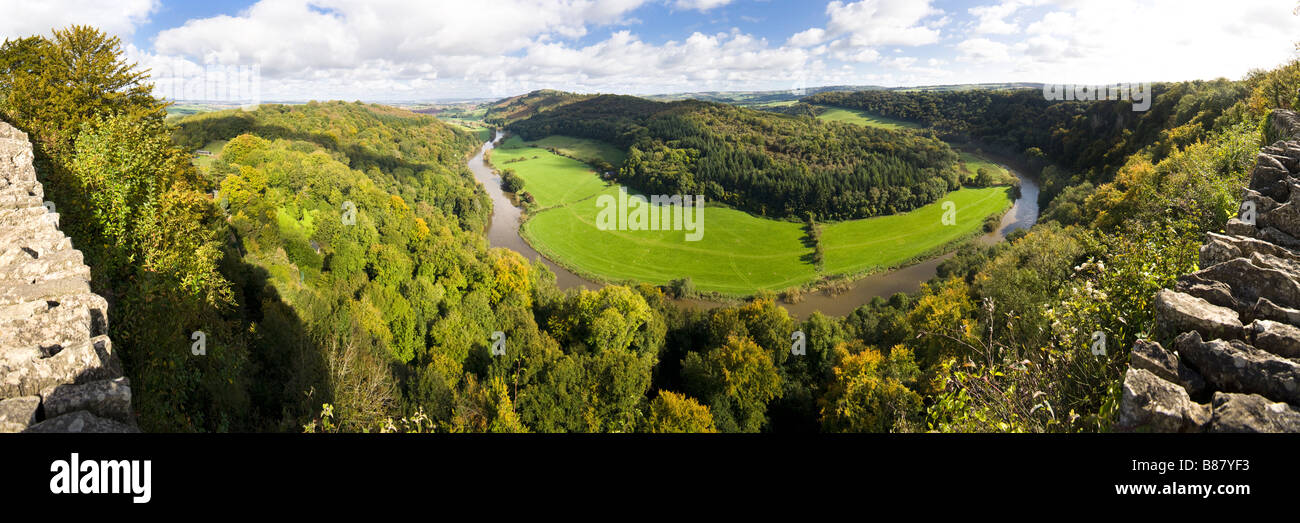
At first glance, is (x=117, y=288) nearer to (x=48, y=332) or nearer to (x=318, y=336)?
(x=48, y=332)

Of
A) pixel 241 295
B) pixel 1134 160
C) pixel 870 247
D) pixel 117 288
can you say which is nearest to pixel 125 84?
pixel 241 295

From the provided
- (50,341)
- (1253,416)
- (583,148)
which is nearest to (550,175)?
(583,148)

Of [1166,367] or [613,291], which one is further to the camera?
[613,291]

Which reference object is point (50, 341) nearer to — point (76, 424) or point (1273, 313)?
point (76, 424)

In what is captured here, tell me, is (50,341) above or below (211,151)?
below

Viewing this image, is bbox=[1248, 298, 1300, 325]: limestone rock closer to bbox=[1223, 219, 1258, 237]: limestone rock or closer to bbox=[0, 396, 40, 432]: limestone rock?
bbox=[1223, 219, 1258, 237]: limestone rock

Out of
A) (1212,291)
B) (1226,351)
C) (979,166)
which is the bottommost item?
(1226,351)

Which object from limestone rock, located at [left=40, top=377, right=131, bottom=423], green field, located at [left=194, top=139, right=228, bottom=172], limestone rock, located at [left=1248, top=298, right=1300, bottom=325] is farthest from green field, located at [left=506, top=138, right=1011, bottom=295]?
limestone rock, located at [left=40, top=377, right=131, bottom=423]
